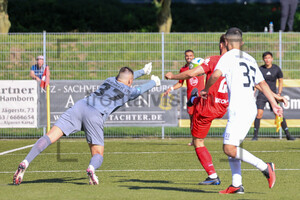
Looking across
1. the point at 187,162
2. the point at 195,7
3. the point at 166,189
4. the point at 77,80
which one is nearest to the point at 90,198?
the point at 166,189

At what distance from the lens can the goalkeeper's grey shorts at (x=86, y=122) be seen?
31.1 feet

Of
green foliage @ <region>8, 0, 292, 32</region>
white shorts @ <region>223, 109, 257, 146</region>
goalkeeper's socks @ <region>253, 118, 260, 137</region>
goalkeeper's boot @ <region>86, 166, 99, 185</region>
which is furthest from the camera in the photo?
green foliage @ <region>8, 0, 292, 32</region>

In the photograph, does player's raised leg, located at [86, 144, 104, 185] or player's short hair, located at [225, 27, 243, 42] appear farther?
player's raised leg, located at [86, 144, 104, 185]

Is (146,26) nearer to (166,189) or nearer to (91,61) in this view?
(91,61)

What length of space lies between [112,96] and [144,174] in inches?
74.4

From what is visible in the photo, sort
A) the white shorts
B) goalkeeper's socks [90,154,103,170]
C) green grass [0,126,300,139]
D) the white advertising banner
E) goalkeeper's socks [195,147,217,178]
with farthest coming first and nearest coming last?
1. green grass [0,126,300,139]
2. the white advertising banner
3. goalkeeper's socks [195,147,217,178]
4. goalkeeper's socks [90,154,103,170]
5. the white shorts

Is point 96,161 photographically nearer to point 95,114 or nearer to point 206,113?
point 95,114

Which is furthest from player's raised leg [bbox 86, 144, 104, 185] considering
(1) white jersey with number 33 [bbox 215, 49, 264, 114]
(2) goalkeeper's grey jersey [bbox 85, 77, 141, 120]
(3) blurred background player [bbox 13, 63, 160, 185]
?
(1) white jersey with number 33 [bbox 215, 49, 264, 114]

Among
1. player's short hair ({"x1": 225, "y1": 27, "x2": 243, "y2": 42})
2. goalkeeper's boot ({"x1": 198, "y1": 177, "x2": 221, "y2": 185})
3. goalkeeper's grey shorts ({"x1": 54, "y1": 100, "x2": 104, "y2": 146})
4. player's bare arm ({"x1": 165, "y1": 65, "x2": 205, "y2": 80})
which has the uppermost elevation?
player's short hair ({"x1": 225, "y1": 27, "x2": 243, "y2": 42})

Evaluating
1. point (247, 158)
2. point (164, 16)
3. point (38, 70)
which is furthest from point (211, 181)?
point (164, 16)

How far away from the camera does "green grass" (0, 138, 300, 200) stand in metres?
8.61

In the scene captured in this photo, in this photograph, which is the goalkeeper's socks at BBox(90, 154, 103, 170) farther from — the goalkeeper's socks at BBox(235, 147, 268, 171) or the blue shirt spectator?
the blue shirt spectator

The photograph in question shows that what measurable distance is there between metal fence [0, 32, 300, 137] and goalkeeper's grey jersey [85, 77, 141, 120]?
8.82 meters

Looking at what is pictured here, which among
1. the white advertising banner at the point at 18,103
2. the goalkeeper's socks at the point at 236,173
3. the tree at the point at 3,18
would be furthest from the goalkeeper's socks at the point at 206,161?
the tree at the point at 3,18
